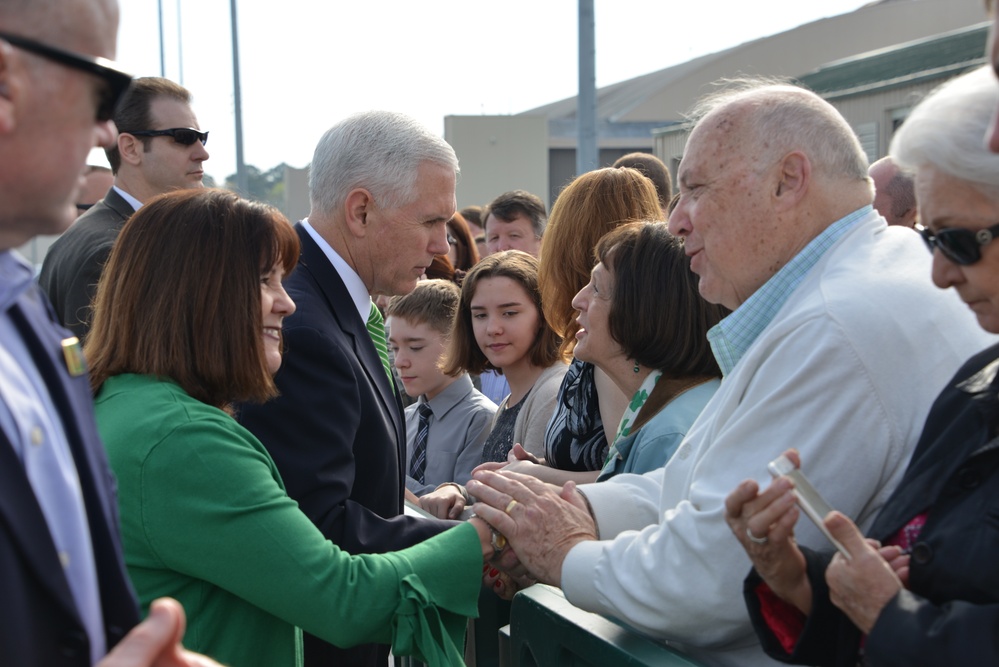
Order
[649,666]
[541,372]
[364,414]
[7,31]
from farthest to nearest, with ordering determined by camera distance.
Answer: [541,372], [364,414], [649,666], [7,31]

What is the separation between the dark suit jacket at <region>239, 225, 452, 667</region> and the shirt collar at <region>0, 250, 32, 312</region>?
140 centimetres

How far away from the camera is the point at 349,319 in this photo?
10.4 ft

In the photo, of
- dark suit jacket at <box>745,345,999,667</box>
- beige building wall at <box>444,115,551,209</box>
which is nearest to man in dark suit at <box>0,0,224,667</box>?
dark suit jacket at <box>745,345,999,667</box>

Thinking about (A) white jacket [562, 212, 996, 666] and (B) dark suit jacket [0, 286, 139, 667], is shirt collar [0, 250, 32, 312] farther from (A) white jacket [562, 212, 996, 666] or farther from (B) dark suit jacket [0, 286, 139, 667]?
(A) white jacket [562, 212, 996, 666]

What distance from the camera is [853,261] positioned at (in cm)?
252

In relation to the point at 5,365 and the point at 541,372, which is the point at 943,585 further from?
the point at 541,372

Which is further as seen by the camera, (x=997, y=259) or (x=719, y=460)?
(x=719, y=460)

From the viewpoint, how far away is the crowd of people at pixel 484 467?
4.68ft

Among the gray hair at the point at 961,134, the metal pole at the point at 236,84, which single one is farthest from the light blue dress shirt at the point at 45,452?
the metal pole at the point at 236,84

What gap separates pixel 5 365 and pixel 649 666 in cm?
146

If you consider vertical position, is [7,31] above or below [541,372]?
above

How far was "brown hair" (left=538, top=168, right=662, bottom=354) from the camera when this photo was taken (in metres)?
4.31

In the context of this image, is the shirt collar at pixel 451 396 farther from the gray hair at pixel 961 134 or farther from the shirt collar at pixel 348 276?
the gray hair at pixel 961 134

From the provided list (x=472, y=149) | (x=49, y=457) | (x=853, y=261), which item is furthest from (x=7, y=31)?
(x=472, y=149)
